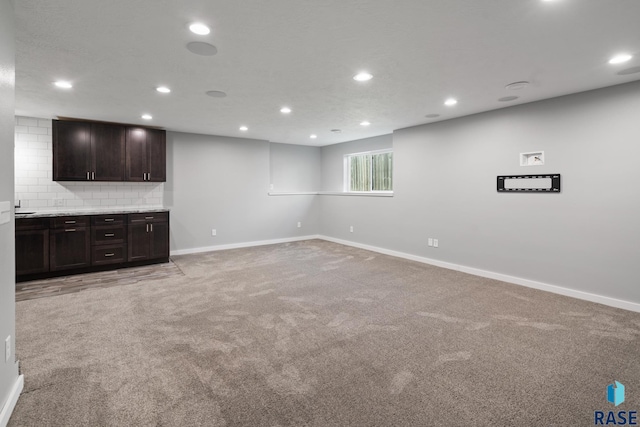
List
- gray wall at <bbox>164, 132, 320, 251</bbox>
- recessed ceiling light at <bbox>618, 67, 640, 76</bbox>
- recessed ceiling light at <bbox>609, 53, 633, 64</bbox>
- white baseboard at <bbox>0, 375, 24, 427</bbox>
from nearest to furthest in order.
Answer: white baseboard at <bbox>0, 375, 24, 427</bbox> → recessed ceiling light at <bbox>609, 53, 633, 64</bbox> → recessed ceiling light at <bbox>618, 67, 640, 76</bbox> → gray wall at <bbox>164, 132, 320, 251</bbox>

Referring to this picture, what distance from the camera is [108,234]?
4.96 meters

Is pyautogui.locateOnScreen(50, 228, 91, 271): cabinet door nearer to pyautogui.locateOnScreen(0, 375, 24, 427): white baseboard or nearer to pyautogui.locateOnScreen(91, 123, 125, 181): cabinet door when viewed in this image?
pyautogui.locateOnScreen(91, 123, 125, 181): cabinet door

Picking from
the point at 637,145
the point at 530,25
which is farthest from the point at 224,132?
the point at 637,145

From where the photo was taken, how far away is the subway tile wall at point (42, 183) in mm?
4848

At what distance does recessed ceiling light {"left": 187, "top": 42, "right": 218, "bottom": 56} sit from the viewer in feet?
8.13

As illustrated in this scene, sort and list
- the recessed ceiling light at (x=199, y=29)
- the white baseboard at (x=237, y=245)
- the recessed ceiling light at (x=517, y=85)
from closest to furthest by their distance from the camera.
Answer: the recessed ceiling light at (x=199, y=29) → the recessed ceiling light at (x=517, y=85) → the white baseboard at (x=237, y=245)

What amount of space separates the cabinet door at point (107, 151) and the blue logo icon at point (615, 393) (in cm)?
654

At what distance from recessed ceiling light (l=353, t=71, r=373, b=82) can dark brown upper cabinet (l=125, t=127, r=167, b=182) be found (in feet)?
13.5

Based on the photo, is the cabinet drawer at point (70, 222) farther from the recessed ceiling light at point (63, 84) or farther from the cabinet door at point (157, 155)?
the recessed ceiling light at point (63, 84)

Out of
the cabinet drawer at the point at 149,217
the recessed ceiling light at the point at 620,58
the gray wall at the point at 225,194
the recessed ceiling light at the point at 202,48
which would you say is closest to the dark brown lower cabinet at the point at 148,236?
the cabinet drawer at the point at 149,217

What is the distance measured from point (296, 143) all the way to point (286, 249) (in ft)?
9.02

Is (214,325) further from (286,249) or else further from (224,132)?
(224,132)

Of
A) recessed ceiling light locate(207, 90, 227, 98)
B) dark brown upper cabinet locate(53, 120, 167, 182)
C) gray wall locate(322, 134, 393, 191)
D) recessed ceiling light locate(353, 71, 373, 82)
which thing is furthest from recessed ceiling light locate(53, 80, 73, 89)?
gray wall locate(322, 134, 393, 191)

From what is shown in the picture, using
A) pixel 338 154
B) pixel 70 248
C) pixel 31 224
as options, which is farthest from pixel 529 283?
pixel 31 224
